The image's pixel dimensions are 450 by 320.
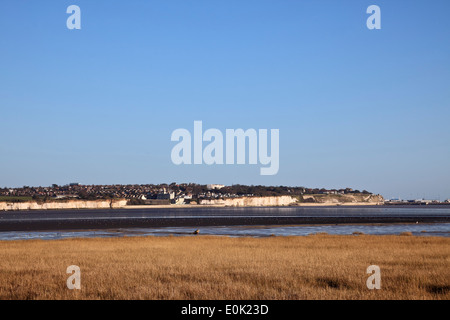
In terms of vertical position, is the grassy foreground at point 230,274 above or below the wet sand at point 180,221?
above

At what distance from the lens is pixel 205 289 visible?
17.7m

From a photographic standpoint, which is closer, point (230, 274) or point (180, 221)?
point (230, 274)

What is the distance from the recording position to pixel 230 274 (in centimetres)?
2194

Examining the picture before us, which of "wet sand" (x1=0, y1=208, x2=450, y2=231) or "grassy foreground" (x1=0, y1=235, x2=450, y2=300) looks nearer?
"grassy foreground" (x1=0, y1=235, x2=450, y2=300)

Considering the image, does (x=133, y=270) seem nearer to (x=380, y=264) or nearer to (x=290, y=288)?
(x=290, y=288)

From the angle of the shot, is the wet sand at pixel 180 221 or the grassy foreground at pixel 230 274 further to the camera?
the wet sand at pixel 180 221

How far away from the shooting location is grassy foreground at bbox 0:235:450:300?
681 inches

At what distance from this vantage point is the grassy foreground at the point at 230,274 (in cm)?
1730

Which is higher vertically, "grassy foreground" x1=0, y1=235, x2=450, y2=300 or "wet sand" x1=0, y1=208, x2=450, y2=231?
"grassy foreground" x1=0, y1=235, x2=450, y2=300

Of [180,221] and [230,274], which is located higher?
[230,274]
